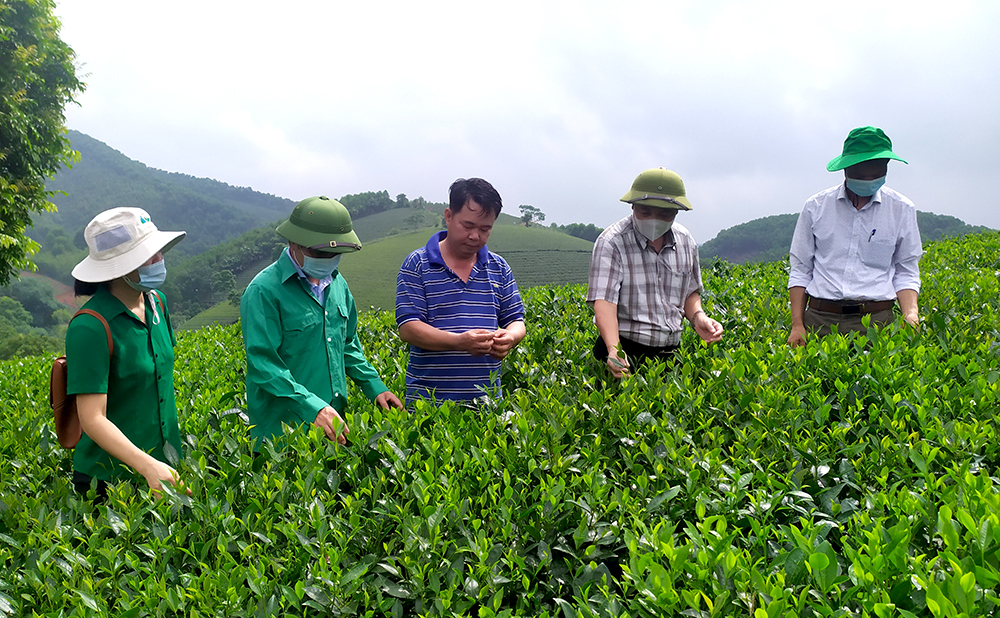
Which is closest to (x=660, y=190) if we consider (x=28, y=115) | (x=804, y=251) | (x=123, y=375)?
(x=804, y=251)

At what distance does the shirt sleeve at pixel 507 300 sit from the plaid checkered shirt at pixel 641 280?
0.47 metres

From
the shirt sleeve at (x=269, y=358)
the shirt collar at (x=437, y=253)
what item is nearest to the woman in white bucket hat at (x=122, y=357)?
the shirt sleeve at (x=269, y=358)

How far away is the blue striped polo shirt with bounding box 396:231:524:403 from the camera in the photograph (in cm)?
371

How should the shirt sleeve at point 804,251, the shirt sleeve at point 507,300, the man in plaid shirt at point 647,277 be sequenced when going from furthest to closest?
the shirt sleeve at point 804,251
the shirt sleeve at point 507,300
the man in plaid shirt at point 647,277

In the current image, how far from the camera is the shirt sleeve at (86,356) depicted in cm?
253

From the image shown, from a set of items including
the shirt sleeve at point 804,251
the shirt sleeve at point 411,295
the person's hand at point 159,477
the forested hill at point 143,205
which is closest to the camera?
the person's hand at point 159,477

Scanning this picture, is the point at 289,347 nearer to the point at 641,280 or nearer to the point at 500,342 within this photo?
the point at 500,342

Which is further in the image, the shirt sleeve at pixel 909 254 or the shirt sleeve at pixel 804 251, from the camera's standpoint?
the shirt sleeve at pixel 804 251

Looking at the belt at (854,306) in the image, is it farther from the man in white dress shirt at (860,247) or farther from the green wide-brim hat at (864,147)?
the green wide-brim hat at (864,147)

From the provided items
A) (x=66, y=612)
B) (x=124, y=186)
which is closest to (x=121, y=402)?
(x=66, y=612)

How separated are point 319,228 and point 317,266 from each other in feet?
0.68

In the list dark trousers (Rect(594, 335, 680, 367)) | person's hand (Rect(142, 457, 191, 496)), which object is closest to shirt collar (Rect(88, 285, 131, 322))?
person's hand (Rect(142, 457, 191, 496))

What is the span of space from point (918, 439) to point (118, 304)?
3.48 meters

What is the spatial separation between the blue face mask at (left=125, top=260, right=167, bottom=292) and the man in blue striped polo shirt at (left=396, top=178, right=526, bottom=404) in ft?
3.97
